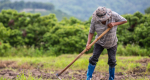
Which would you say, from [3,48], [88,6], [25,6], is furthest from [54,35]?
[88,6]

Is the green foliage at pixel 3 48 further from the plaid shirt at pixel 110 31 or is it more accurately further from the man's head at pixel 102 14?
the man's head at pixel 102 14

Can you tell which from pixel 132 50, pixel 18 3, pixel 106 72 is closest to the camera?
pixel 106 72

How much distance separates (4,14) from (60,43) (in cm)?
650

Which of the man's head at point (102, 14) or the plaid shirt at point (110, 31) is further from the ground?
the man's head at point (102, 14)

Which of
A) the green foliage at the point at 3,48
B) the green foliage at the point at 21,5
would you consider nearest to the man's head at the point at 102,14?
the green foliage at the point at 3,48

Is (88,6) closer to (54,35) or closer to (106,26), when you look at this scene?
(54,35)

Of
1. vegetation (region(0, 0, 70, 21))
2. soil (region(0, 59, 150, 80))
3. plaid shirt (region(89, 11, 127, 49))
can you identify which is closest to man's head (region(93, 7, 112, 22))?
plaid shirt (region(89, 11, 127, 49))

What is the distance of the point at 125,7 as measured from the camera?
94188 millimetres

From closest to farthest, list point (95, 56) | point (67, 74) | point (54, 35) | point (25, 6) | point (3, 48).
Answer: point (95, 56)
point (67, 74)
point (3, 48)
point (54, 35)
point (25, 6)

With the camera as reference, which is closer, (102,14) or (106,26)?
(102,14)

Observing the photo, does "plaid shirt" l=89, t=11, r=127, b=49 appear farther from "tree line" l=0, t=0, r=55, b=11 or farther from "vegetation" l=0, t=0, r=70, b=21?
"tree line" l=0, t=0, r=55, b=11

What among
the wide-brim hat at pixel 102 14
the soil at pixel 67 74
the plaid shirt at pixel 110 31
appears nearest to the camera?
the wide-brim hat at pixel 102 14

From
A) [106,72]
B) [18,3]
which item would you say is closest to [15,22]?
[106,72]

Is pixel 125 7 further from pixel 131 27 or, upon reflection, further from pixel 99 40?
pixel 99 40
